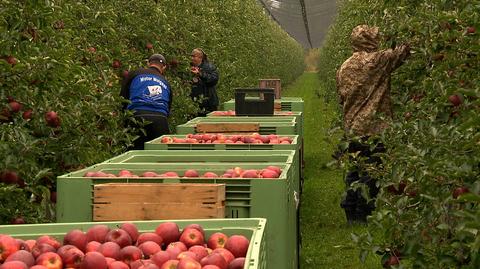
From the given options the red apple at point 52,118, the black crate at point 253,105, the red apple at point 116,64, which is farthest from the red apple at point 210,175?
the black crate at point 253,105

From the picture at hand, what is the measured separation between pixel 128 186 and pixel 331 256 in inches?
157

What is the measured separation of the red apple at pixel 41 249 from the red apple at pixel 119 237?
21 centimetres

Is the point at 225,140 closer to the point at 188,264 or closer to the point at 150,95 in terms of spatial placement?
the point at 150,95

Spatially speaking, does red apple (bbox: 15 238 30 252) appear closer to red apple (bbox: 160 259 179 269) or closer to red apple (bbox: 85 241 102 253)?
red apple (bbox: 85 241 102 253)

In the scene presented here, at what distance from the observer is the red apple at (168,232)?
3.19m

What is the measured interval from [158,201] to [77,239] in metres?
1.02

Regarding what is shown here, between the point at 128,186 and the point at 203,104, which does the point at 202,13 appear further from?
the point at 128,186

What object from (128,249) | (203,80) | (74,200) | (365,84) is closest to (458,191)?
(128,249)

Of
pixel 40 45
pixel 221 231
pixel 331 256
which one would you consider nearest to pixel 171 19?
pixel 331 256

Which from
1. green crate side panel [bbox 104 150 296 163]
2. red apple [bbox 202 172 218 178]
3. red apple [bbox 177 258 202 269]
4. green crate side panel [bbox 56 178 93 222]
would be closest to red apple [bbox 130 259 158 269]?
red apple [bbox 177 258 202 269]

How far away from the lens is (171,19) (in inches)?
451

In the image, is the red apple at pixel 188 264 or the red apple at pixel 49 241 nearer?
the red apple at pixel 188 264

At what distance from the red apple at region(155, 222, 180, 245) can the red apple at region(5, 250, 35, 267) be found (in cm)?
55

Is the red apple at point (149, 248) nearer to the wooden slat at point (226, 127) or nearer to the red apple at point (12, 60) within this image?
the red apple at point (12, 60)
